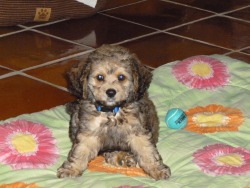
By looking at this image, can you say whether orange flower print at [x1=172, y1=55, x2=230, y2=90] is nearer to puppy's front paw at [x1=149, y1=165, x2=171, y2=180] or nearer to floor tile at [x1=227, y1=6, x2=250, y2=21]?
puppy's front paw at [x1=149, y1=165, x2=171, y2=180]

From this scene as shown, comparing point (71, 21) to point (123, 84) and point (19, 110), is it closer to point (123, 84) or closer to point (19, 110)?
point (19, 110)

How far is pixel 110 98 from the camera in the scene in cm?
271

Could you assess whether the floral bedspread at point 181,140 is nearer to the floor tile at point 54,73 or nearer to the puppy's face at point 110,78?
the puppy's face at point 110,78

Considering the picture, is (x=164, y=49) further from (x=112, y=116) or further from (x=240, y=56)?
(x=112, y=116)

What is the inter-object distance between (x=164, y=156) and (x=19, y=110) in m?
1.01

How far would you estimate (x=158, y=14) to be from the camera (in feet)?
19.2

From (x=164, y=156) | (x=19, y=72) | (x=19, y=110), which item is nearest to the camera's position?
(x=164, y=156)

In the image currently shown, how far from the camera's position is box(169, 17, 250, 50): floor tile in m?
5.14

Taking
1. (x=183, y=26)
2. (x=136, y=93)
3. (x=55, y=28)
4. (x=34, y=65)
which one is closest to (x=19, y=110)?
(x=34, y=65)

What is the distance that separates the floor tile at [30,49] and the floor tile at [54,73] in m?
0.12

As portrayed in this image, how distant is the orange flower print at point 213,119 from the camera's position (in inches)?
132

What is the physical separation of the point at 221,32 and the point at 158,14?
70 centimetres

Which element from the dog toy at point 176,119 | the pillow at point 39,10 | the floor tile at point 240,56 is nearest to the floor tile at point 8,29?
the pillow at point 39,10

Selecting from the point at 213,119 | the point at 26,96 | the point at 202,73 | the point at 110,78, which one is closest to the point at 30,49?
the point at 26,96
